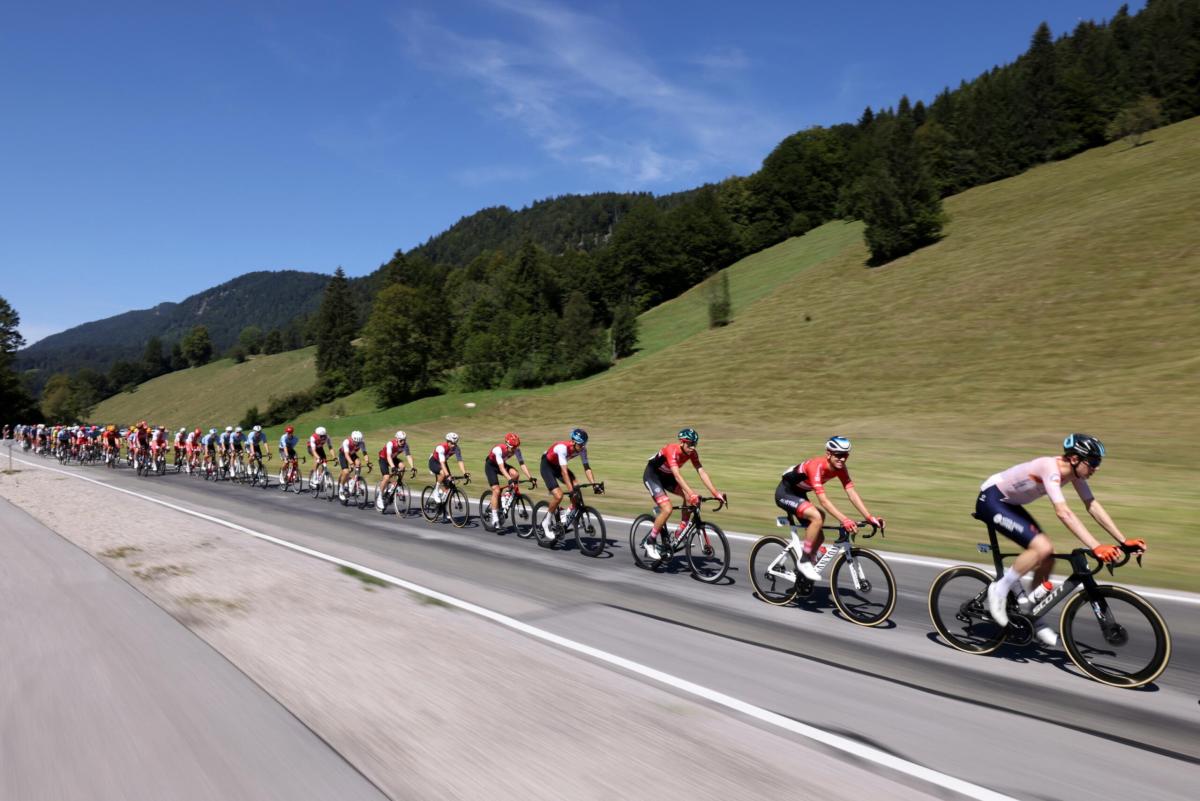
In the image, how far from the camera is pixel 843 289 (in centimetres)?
5853

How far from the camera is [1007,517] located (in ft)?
21.4

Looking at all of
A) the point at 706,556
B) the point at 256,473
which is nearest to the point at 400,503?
the point at 706,556

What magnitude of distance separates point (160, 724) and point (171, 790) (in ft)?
3.45

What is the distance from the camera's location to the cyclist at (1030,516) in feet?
19.1

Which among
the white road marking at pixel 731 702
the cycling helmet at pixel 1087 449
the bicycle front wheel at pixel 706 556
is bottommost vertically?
the white road marking at pixel 731 702

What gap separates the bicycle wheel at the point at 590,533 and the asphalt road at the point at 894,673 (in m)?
0.47

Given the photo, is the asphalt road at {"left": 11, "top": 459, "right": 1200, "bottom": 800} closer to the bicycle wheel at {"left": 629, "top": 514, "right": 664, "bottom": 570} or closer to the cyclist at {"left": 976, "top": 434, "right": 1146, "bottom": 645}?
the bicycle wheel at {"left": 629, "top": 514, "right": 664, "bottom": 570}

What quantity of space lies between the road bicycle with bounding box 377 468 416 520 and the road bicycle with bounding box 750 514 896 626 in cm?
1038

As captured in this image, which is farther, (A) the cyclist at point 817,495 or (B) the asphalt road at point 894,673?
(A) the cyclist at point 817,495

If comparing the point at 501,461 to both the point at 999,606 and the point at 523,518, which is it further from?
the point at 999,606

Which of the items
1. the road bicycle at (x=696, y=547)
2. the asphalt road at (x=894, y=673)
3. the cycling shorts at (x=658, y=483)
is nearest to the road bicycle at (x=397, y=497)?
the asphalt road at (x=894, y=673)

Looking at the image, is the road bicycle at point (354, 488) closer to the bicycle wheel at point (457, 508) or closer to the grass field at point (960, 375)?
the bicycle wheel at point (457, 508)

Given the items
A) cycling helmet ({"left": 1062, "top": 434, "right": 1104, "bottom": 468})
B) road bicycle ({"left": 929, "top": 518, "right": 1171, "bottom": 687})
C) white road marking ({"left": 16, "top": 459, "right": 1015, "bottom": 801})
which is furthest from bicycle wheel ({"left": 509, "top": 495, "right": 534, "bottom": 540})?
cycling helmet ({"left": 1062, "top": 434, "right": 1104, "bottom": 468})

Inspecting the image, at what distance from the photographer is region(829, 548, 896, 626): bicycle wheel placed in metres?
7.39
